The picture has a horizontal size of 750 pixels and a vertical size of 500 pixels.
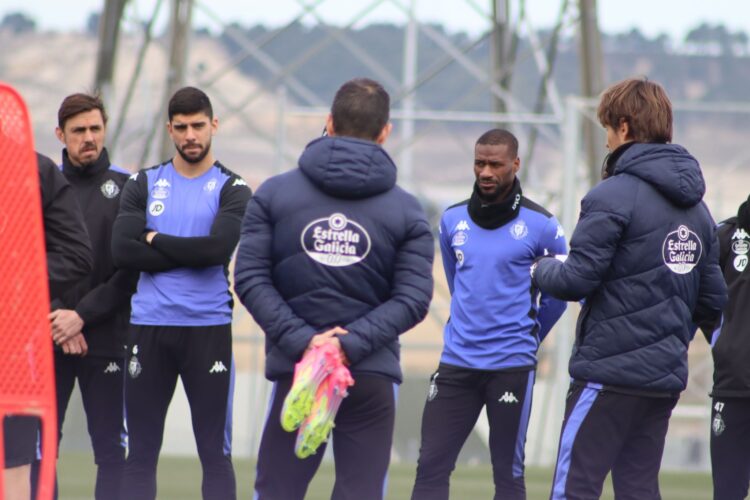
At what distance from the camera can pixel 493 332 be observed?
6.15 meters

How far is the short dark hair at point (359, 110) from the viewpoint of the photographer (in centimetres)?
461

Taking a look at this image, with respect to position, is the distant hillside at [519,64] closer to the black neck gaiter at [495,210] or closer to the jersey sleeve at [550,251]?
the jersey sleeve at [550,251]

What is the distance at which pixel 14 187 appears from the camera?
3678 mm

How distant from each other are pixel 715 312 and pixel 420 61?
22557mm

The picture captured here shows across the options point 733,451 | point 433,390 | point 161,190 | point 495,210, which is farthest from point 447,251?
point 733,451

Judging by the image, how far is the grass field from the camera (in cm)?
891

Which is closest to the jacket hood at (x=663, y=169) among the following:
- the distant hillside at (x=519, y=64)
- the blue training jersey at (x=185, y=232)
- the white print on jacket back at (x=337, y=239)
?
the white print on jacket back at (x=337, y=239)

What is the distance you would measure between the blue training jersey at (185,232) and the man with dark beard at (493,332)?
0.98m

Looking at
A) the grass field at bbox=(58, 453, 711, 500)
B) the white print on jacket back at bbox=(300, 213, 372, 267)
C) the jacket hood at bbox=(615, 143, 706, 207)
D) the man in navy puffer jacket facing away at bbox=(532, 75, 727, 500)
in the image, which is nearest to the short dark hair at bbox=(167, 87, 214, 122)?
the white print on jacket back at bbox=(300, 213, 372, 267)

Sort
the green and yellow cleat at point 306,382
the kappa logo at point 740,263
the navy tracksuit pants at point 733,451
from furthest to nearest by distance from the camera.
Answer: the kappa logo at point 740,263
the navy tracksuit pants at point 733,451
the green and yellow cleat at point 306,382

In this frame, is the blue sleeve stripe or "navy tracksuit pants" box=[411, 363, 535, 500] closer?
the blue sleeve stripe

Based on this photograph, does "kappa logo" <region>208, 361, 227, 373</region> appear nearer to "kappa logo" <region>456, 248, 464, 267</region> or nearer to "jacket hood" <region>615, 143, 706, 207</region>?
"kappa logo" <region>456, 248, 464, 267</region>

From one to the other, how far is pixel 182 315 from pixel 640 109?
219 cm

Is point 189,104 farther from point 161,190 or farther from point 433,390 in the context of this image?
point 433,390
